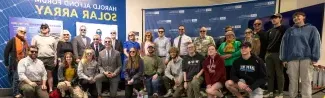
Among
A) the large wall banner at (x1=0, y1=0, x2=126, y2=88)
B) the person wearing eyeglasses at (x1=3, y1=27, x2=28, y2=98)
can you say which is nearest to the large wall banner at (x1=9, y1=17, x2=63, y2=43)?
the large wall banner at (x1=0, y1=0, x2=126, y2=88)

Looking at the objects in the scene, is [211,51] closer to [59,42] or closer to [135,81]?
[135,81]

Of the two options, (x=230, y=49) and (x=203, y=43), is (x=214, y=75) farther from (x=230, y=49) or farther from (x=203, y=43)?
(x=203, y=43)

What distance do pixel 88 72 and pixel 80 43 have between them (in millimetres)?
937

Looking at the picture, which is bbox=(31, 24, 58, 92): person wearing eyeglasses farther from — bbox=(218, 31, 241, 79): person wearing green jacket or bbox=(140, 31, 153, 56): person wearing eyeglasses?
bbox=(218, 31, 241, 79): person wearing green jacket

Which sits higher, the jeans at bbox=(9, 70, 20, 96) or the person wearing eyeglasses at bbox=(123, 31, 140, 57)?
the person wearing eyeglasses at bbox=(123, 31, 140, 57)

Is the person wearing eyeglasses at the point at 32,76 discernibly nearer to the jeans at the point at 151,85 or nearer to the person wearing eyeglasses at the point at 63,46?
the person wearing eyeglasses at the point at 63,46

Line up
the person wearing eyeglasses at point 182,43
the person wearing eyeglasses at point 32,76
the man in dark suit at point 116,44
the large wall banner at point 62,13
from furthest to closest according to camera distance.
→ the man in dark suit at point 116,44 < the person wearing eyeglasses at point 182,43 < the large wall banner at point 62,13 < the person wearing eyeglasses at point 32,76

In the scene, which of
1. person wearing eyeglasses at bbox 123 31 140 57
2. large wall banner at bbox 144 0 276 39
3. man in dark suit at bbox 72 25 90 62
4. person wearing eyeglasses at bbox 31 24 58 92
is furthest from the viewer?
large wall banner at bbox 144 0 276 39

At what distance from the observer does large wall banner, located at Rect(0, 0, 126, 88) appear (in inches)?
236

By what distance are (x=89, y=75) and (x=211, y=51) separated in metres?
2.33

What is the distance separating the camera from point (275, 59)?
4.86 meters

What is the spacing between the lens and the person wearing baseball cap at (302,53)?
430 centimetres

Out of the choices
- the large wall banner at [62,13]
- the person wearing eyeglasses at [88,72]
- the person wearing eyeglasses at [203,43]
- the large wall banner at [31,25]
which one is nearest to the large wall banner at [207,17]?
the large wall banner at [62,13]

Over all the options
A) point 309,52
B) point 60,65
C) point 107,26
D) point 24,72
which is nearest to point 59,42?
point 60,65
